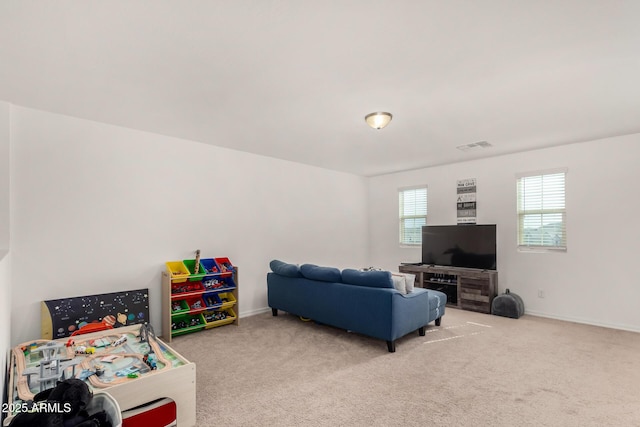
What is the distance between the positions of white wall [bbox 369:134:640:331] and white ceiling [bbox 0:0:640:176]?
587 mm

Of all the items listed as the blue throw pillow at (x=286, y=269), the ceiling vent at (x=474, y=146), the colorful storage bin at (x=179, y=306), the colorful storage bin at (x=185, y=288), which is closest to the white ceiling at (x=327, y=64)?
the ceiling vent at (x=474, y=146)

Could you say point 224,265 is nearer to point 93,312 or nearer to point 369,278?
point 93,312

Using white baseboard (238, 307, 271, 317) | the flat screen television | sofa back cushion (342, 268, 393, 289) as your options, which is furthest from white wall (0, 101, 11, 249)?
the flat screen television

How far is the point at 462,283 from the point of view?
519cm

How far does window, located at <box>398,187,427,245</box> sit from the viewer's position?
634cm

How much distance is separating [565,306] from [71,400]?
556 centimetres

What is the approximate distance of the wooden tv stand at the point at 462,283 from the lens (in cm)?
494

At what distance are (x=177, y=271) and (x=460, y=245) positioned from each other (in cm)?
428

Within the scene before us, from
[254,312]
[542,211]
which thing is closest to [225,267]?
[254,312]

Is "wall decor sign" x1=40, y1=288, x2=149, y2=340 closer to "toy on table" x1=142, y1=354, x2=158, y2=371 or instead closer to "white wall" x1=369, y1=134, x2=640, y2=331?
"toy on table" x1=142, y1=354, x2=158, y2=371

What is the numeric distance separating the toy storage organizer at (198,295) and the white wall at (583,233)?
4174 millimetres

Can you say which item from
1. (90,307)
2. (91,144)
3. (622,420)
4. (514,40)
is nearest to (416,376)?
(622,420)

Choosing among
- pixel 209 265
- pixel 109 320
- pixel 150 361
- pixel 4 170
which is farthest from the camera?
pixel 209 265

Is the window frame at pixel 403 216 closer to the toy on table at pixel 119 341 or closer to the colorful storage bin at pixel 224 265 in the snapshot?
the colorful storage bin at pixel 224 265
